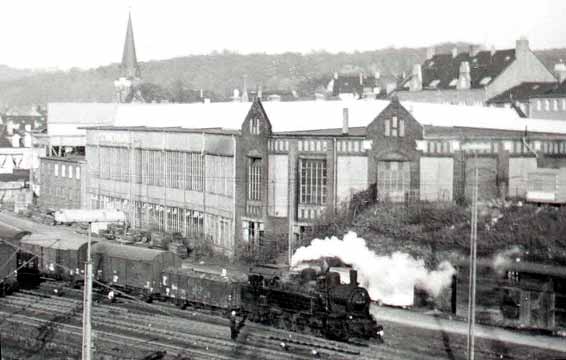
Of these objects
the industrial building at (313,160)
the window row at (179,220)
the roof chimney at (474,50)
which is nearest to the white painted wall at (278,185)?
the industrial building at (313,160)

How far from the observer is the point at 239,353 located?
103 feet

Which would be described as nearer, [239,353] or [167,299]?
[239,353]

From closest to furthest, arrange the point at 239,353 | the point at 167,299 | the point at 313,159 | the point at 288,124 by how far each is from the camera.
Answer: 1. the point at 239,353
2. the point at 167,299
3. the point at 313,159
4. the point at 288,124

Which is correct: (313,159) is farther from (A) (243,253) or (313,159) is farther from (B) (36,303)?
(B) (36,303)

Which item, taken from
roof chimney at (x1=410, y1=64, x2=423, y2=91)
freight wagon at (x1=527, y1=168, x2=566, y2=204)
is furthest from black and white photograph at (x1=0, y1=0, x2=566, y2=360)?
roof chimney at (x1=410, y1=64, x2=423, y2=91)

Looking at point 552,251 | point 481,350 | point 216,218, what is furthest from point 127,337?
point 216,218

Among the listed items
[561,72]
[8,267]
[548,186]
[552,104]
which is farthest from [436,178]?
[561,72]

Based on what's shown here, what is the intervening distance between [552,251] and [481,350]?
7782mm

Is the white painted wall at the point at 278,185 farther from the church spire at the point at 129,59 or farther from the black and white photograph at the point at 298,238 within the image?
the church spire at the point at 129,59

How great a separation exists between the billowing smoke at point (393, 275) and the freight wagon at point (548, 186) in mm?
9367

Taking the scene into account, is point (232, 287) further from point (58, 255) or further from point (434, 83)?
point (434, 83)

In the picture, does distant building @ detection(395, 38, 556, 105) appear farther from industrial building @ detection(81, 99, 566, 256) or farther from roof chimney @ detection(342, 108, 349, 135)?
roof chimney @ detection(342, 108, 349, 135)

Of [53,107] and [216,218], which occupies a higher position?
[53,107]

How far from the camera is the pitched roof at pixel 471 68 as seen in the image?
305 ft
